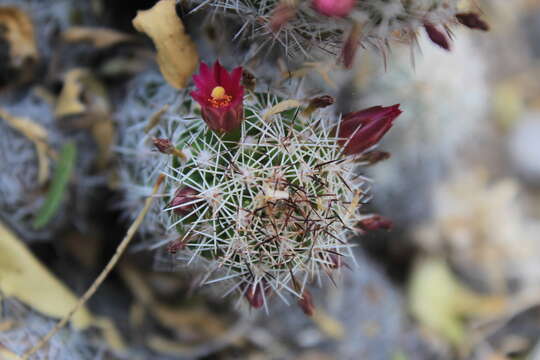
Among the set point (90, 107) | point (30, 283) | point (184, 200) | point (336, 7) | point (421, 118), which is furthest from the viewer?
point (421, 118)

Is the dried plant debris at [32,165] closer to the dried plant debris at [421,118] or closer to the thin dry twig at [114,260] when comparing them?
the thin dry twig at [114,260]

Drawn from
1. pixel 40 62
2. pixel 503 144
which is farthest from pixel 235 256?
pixel 503 144

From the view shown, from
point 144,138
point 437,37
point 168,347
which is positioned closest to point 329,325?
point 168,347

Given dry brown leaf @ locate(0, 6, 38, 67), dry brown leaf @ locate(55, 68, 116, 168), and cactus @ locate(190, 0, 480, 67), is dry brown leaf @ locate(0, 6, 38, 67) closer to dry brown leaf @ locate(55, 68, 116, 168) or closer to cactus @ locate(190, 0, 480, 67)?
dry brown leaf @ locate(55, 68, 116, 168)

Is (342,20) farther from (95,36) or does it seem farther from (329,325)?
(329,325)

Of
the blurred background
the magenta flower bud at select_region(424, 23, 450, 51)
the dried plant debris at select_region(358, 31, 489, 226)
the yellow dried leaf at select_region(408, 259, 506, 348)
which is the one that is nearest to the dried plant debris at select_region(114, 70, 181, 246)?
the blurred background

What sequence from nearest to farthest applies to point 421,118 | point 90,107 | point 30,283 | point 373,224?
point 373,224 → point 30,283 → point 90,107 → point 421,118
